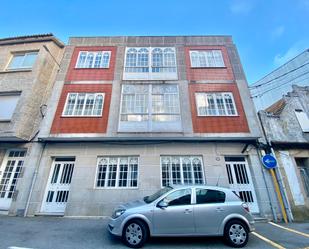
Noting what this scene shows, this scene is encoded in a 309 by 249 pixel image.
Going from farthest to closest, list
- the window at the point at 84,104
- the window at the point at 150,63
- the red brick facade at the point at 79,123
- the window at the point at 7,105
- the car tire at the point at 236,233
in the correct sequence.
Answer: the window at the point at 150,63 → the window at the point at 84,104 → the window at the point at 7,105 → the red brick facade at the point at 79,123 → the car tire at the point at 236,233

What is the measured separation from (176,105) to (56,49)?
31.1 feet

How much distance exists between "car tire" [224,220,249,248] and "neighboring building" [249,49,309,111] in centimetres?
1083

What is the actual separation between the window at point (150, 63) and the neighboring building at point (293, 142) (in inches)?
256

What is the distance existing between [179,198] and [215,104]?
22.6 ft

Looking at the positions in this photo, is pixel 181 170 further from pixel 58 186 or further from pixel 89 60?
pixel 89 60

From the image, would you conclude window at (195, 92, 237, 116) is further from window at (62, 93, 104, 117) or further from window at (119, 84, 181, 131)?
window at (62, 93, 104, 117)

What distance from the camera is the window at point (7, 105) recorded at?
9.57 metres

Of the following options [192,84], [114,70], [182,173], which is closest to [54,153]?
[114,70]

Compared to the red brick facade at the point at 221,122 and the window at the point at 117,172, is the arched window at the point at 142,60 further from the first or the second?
the window at the point at 117,172

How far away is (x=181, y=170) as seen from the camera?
888 cm

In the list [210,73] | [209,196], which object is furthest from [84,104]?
[209,196]

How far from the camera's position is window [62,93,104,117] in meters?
10.0

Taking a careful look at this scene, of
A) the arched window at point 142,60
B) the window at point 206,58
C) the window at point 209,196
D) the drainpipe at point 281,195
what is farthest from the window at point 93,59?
the drainpipe at point 281,195

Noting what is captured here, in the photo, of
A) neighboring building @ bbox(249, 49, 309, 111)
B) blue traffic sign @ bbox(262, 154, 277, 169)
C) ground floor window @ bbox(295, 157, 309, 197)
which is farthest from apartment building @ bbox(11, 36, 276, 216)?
neighboring building @ bbox(249, 49, 309, 111)
